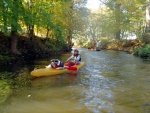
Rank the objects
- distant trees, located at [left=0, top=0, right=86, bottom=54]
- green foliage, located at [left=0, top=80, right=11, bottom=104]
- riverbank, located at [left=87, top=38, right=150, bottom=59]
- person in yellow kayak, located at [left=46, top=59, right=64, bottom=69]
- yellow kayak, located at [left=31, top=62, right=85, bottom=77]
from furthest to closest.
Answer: riverbank, located at [left=87, top=38, right=150, bottom=59] < distant trees, located at [left=0, top=0, right=86, bottom=54] < person in yellow kayak, located at [left=46, top=59, right=64, bottom=69] < yellow kayak, located at [left=31, top=62, right=85, bottom=77] < green foliage, located at [left=0, top=80, right=11, bottom=104]

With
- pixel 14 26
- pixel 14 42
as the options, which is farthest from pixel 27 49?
pixel 14 26

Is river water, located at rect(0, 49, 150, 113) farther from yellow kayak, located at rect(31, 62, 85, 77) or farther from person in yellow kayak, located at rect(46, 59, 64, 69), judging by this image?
person in yellow kayak, located at rect(46, 59, 64, 69)

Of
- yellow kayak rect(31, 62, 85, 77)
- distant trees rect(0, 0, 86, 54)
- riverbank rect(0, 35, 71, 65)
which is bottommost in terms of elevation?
yellow kayak rect(31, 62, 85, 77)

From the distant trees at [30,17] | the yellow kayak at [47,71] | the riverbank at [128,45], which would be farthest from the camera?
the riverbank at [128,45]

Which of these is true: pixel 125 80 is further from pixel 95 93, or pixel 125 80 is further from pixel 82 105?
pixel 82 105

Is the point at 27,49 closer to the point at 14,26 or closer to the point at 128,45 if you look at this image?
the point at 14,26

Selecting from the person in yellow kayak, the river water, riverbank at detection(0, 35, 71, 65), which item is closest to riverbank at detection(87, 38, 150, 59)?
riverbank at detection(0, 35, 71, 65)

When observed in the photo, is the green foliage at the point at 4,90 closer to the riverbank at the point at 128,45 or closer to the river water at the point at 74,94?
the river water at the point at 74,94

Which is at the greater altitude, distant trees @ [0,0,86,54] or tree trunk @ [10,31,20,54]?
distant trees @ [0,0,86,54]

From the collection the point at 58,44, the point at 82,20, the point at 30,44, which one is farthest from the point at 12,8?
the point at 82,20

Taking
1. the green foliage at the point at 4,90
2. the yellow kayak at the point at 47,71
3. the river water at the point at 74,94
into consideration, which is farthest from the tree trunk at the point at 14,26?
the green foliage at the point at 4,90

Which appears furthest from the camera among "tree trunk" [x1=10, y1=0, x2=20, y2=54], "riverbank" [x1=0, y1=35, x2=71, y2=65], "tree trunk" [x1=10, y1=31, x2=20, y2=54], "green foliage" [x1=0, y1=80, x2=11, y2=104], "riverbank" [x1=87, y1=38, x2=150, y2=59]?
"riverbank" [x1=87, y1=38, x2=150, y2=59]

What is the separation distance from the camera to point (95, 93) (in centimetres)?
920

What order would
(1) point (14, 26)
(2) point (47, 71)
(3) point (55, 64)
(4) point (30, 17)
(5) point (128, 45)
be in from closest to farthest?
(2) point (47, 71) < (3) point (55, 64) < (1) point (14, 26) < (4) point (30, 17) < (5) point (128, 45)
